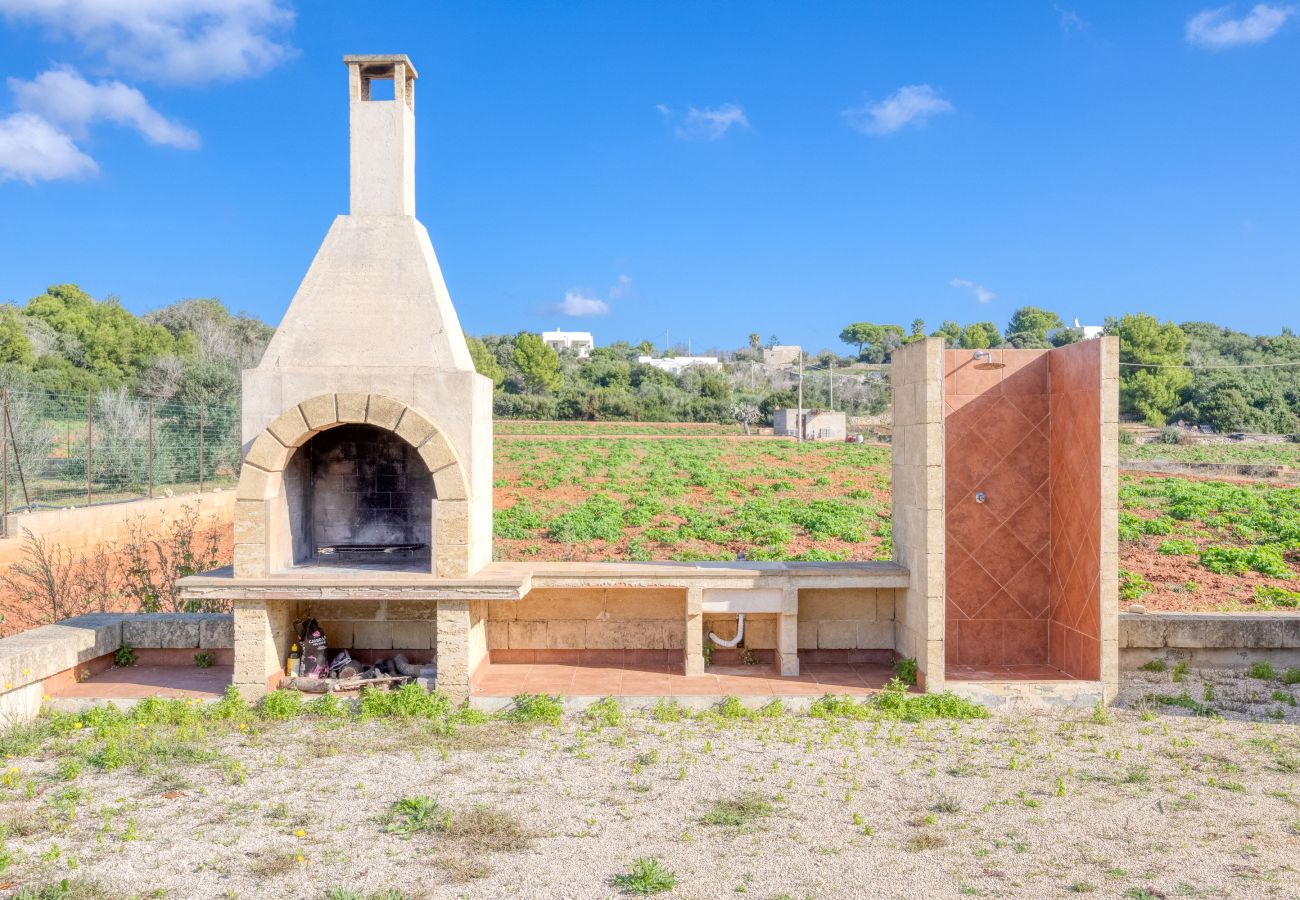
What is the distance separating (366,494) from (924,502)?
481 centimetres

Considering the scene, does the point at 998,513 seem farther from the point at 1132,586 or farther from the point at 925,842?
the point at 1132,586

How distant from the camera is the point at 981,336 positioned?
285ft

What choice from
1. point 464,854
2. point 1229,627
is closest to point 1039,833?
point 464,854

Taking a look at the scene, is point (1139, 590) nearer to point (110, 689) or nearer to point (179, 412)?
point (110, 689)

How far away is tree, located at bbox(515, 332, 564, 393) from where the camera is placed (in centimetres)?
6712

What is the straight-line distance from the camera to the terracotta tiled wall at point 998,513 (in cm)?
749

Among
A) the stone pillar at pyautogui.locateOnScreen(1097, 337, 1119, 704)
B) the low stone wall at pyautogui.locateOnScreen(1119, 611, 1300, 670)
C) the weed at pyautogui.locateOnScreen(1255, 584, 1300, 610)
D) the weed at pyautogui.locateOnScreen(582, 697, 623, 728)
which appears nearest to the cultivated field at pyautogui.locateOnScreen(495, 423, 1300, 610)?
the weed at pyautogui.locateOnScreen(1255, 584, 1300, 610)

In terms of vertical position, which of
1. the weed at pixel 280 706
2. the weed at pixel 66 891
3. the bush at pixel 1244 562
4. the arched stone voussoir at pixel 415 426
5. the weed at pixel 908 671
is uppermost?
the arched stone voussoir at pixel 415 426

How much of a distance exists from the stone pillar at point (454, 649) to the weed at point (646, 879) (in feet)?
9.41

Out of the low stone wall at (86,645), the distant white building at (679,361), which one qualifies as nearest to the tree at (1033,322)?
the distant white building at (679,361)

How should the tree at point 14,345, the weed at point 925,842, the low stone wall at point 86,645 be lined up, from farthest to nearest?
the tree at point 14,345, the low stone wall at point 86,645, the weed at point 925,842

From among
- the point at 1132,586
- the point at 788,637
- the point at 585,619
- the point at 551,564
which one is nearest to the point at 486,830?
the point at 551,564

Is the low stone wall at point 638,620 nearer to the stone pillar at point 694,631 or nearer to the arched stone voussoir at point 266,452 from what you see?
the stone pillar at point 694,631

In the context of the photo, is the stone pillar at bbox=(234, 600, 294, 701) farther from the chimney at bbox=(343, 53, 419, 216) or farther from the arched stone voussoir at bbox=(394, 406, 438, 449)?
the chimney at bbox=(343, 53, 419, 216)
